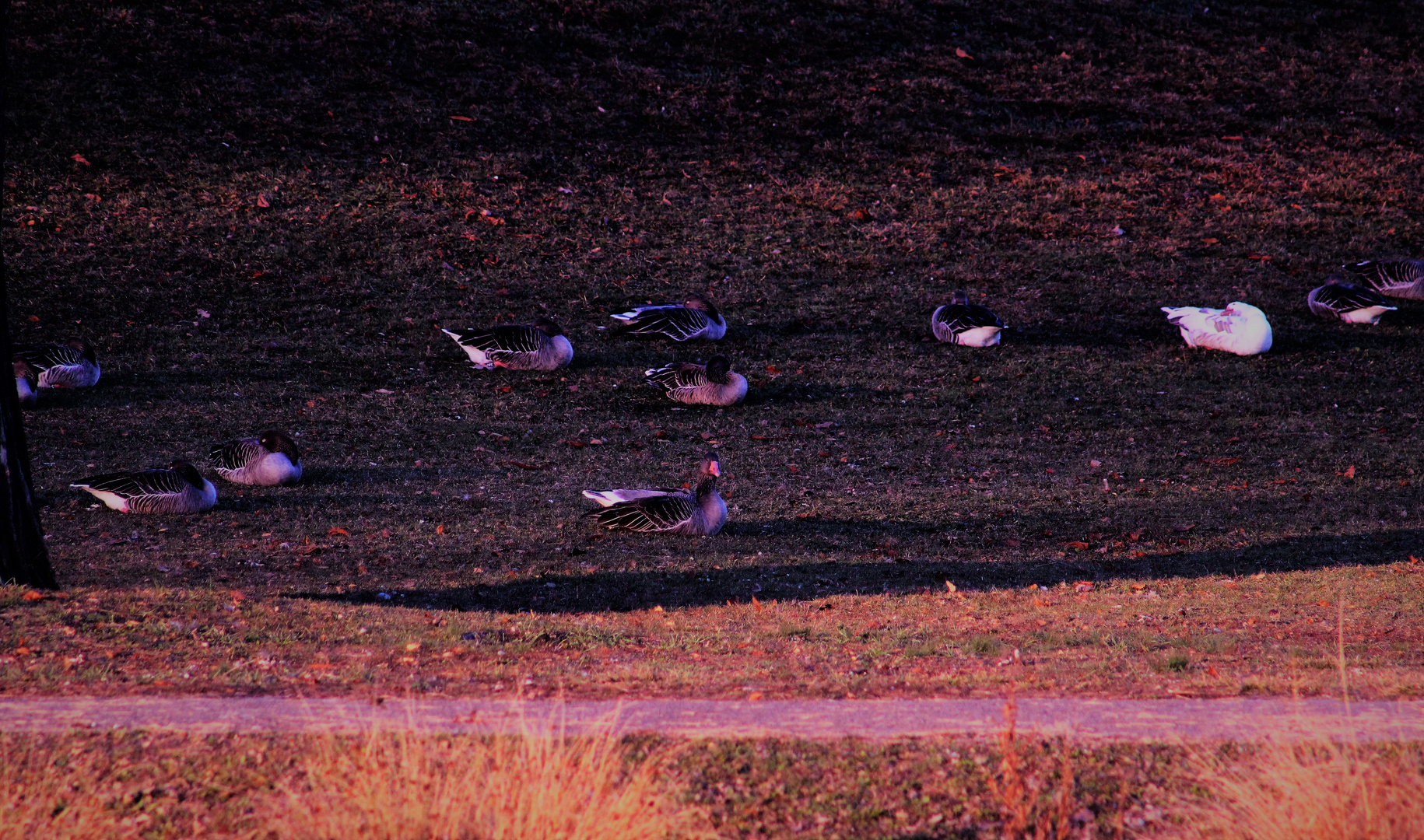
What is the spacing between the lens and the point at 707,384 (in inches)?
641

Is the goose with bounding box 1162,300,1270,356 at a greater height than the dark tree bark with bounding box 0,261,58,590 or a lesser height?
lesser

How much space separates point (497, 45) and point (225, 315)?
14414 millimetres

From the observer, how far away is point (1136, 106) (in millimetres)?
31375

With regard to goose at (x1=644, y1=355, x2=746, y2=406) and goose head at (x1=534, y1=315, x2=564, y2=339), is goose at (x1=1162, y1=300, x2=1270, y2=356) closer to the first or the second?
goose at (x1=644, y1=355, x2=746, y2=406)

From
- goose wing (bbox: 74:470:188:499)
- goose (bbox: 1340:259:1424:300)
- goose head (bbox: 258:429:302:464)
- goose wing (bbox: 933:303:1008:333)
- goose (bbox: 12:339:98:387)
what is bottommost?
goose (bbox: 1340:259:1424:300)

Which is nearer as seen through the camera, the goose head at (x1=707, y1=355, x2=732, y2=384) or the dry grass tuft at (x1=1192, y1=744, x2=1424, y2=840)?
the dry grass tuft at (x1=1192, y1=744, x2=1424, y2=840)

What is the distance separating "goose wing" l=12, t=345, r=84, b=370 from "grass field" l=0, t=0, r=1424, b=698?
0.46 m

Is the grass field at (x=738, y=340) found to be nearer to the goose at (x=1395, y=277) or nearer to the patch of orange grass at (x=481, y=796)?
the goose at (x=1395, y=277)

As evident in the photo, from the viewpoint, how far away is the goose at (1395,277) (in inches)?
840

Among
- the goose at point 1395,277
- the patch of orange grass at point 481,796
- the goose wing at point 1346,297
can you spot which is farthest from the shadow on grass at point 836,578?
the goose at point 1395,277

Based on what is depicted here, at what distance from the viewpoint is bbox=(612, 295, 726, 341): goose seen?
1864 centimetres

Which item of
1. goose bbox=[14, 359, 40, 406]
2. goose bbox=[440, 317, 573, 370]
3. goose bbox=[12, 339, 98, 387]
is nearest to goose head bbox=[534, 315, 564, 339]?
goose bbox=[440, 317, 573, 370]

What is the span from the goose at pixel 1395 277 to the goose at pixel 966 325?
722cm

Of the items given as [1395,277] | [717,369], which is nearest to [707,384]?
[717,369]
